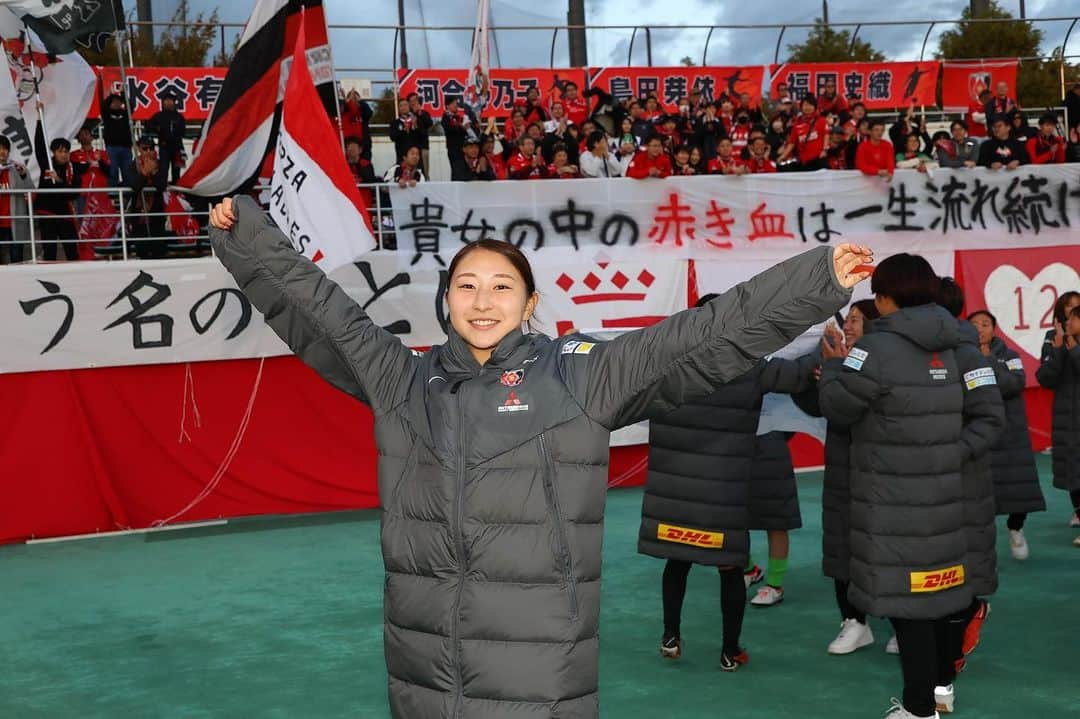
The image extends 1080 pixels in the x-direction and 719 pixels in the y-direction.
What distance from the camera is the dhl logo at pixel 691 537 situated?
5699 mm

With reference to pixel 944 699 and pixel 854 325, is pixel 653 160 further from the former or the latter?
pixel 944 699

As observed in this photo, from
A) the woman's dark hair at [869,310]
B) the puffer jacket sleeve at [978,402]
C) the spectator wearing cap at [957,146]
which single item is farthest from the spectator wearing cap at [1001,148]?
the puffer jacket sleeve at [978,402]

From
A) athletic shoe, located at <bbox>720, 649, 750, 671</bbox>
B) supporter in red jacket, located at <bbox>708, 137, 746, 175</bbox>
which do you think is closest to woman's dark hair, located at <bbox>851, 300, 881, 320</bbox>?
athletic shoe, located at <bbox>720, 649, 750, 671</bbox>

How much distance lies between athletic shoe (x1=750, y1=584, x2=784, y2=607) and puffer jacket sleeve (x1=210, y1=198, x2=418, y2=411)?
4.54m

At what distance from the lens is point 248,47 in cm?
926

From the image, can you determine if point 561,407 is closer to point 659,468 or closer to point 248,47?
point 659,468

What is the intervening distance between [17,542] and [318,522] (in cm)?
240

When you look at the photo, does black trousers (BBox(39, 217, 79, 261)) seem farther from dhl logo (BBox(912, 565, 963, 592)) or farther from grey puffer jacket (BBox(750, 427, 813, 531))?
dhl logo (BBox(912, 565, 963, 592))

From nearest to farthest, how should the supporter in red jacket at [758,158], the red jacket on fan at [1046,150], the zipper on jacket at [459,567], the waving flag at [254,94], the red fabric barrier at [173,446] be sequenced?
the zipper on jacket at [459,567] < the waving flag at [254,94] < the red fabric barrier at [173,446] < the supporter in red jacket at [758,158] < the red jacket on fan at [1046,150]

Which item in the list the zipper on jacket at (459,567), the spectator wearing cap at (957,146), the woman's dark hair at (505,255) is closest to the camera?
the zipper on jacket at (459,567)

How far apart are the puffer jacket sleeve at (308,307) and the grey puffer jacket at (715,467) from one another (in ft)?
9.78

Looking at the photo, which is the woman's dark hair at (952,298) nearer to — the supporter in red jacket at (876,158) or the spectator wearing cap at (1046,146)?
the supporter in red jacket at (876,158)

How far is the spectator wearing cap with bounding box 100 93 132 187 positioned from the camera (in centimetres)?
1186

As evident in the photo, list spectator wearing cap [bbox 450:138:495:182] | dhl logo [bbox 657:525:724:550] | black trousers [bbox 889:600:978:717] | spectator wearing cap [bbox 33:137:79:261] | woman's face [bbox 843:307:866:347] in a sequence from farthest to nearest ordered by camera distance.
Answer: spectator wearing cap [bbox 450:138:495:182], spectator wearing cap [bbox 33:137:79:261], dhl logo [bbox 657:525:724:550], woman's face [bbox 843:307:866:347], black trousers [bbox 889:600:978:717]
